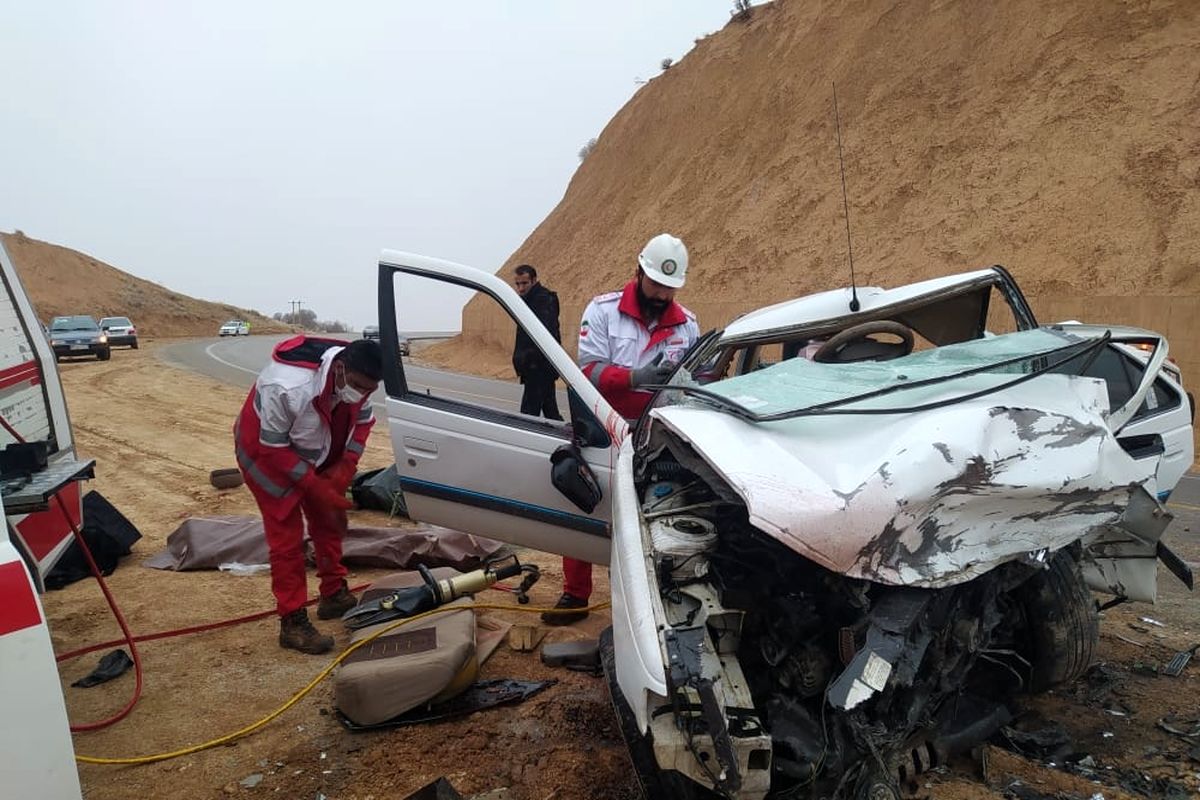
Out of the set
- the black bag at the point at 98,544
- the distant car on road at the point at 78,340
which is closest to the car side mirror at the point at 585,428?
the black bag at the point at 98,544

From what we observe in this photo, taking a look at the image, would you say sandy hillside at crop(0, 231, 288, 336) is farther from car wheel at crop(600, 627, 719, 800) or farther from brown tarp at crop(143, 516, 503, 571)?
car wheel at crop(600, 627, 719, 800)

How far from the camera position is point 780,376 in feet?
9.48

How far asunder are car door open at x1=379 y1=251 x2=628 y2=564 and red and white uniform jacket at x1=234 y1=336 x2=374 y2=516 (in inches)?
19.3

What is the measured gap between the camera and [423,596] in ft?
11.0

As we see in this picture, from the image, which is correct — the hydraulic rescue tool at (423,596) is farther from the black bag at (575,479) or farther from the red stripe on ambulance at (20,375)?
the red stripe on ambulance at (20,375)

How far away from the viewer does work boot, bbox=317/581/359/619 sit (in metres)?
4.15

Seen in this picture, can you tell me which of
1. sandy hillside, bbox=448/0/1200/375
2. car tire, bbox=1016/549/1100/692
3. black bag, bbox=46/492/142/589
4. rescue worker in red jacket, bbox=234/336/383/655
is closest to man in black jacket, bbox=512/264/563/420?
rescue worker in red jacket, bbox=234/336/383/655

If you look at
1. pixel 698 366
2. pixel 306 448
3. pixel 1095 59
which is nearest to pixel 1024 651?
pixel 698 366

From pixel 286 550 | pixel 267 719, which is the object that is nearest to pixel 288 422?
pixel 286 550

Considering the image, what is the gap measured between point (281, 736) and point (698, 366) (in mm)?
2369

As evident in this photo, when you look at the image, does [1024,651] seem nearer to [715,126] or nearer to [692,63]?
[715,126]

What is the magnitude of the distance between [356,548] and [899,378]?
143 inches

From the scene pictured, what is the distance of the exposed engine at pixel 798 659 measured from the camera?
190cm

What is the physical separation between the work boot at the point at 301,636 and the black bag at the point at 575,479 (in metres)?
1.50
